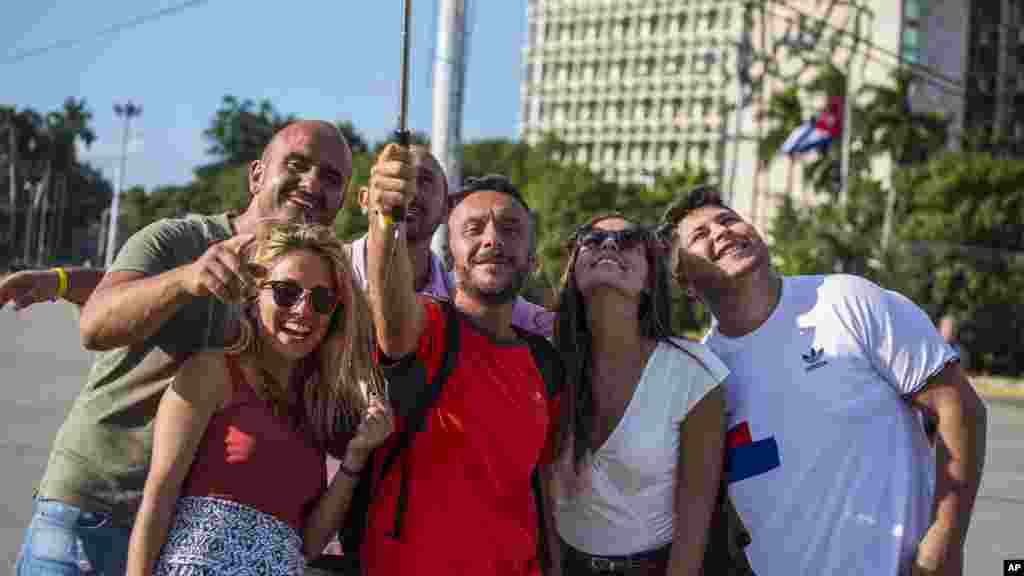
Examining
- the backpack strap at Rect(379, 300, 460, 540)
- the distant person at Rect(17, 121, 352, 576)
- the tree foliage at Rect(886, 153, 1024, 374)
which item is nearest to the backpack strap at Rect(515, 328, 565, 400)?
the backpack strap at Rect(379, 300, 460, 540)

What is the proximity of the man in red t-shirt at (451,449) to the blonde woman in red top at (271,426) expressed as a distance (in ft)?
0.39

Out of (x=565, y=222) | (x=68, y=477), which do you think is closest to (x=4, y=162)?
(x=565, y=222)

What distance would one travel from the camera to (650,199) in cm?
6681

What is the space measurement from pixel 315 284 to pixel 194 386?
45 centimetres

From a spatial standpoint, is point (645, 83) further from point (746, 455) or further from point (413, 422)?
point (413, 422)

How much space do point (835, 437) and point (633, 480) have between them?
0.69 m

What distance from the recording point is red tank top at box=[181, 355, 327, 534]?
2.86 meters

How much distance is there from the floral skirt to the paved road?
4069 mm

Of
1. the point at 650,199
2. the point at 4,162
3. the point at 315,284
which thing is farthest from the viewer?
the point at 4,162

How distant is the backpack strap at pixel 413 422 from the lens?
121 inches

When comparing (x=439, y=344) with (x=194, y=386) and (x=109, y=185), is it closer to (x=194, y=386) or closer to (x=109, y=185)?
(x=194, y=386)

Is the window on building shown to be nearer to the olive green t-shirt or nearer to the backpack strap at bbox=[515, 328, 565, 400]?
the backpack strap at bbox=[515, 328, 565, 400]

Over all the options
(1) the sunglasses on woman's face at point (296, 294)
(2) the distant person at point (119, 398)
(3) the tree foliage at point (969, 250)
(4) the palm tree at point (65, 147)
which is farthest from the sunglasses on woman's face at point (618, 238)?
(4) the palm tree at point (65, 147)

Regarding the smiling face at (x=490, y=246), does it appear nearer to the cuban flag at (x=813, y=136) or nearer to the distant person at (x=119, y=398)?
the distant person at (x=119, y=398)
